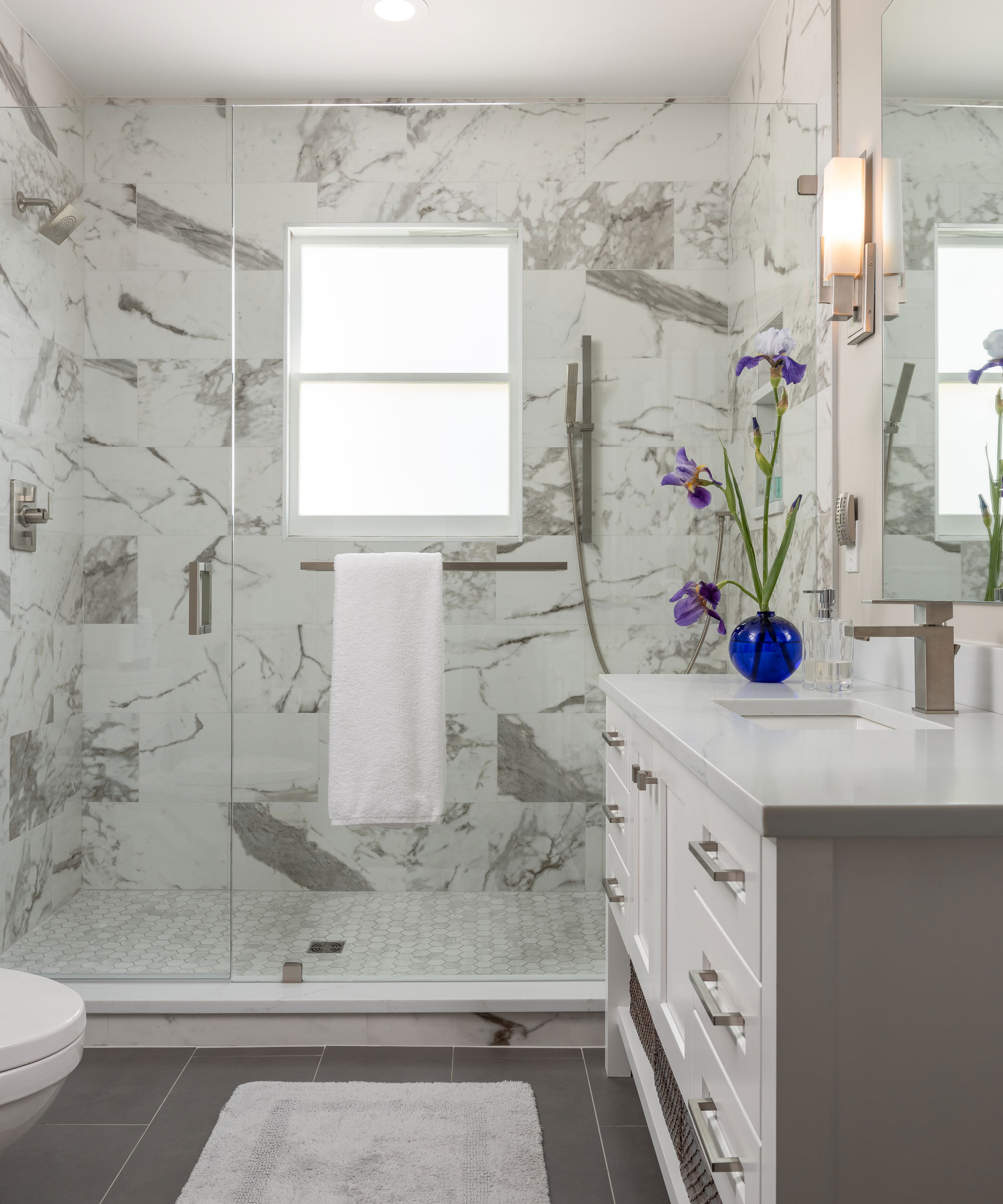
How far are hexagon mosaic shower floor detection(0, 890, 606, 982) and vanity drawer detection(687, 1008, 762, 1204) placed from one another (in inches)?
45.0

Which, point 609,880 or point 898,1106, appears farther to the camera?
point 609,880

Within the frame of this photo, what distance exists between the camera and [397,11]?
90.4 inches

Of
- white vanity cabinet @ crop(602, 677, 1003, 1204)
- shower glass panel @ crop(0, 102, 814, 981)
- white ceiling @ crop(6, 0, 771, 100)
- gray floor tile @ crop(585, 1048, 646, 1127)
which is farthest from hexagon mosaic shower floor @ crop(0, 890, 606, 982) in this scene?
white ceiling @ crop(6, 0, 771, 100)

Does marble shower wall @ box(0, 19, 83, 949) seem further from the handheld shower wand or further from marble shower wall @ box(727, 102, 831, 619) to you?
marble shower wall @ box(727, 102, 831, 619)

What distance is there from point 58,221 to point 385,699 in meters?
1.39

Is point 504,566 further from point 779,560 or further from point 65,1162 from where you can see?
point 65,1162

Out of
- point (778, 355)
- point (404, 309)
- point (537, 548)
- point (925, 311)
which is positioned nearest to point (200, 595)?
point (537, 548)

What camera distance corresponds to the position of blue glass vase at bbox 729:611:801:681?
5.49 feet

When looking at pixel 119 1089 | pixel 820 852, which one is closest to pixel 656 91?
pixel 820 852

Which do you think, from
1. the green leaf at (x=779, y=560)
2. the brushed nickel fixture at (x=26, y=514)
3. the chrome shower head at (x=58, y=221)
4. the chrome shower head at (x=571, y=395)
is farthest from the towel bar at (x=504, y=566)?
the chrome shower head at (x=58, y=221)

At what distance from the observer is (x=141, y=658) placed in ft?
7.27

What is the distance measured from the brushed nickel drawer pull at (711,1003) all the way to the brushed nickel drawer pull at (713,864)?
0.11 metres

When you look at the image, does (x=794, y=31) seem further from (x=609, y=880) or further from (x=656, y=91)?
(x=609, y=880)

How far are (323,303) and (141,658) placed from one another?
1003 mm
